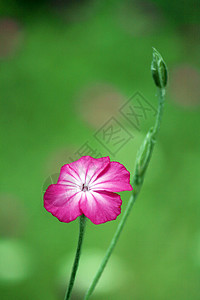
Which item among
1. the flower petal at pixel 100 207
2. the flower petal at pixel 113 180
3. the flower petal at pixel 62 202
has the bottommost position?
the flower petal at pixel 62 202

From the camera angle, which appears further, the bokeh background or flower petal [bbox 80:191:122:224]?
the bokeh background

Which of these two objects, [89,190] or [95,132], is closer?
[89,190]

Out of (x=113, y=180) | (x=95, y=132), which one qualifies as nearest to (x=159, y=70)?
(x=113, y=180)

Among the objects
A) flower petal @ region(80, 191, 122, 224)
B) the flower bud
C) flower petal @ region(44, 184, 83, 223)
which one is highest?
the flower bud

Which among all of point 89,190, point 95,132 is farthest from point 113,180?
point 95,132

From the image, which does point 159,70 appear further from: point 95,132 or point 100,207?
point 95,132

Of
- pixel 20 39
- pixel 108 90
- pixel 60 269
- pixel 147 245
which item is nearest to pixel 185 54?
pixel 108 90
